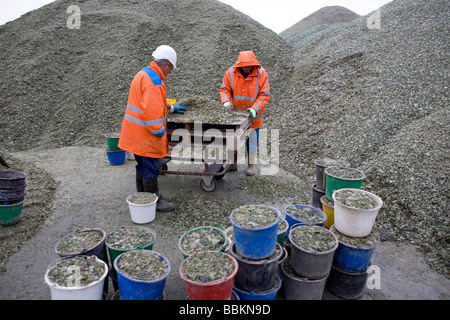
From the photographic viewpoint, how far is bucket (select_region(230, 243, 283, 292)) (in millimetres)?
2654

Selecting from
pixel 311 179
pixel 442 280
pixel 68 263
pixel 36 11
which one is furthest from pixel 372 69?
pixel 36 11

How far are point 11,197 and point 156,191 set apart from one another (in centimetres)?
191

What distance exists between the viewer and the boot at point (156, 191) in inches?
180

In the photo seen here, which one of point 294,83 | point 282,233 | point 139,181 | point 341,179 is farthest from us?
point 294,83

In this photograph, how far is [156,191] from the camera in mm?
4676

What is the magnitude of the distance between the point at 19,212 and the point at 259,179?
4.06 metres

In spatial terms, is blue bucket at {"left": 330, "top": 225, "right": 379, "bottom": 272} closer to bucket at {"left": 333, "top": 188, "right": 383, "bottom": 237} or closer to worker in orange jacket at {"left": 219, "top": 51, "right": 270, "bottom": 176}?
bucket at {"left": 333, "top": 188, "right": 383, "bottom": 237}

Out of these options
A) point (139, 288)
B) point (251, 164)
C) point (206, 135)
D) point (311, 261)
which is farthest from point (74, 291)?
point (251, 164)

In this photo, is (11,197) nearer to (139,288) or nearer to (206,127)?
(139,288)

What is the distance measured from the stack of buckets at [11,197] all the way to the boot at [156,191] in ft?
5.40

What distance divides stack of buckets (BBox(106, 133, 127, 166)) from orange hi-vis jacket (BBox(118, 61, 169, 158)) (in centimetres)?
249

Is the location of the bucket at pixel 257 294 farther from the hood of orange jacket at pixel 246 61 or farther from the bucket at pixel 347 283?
the hood of orange jacket at pixel 246 61

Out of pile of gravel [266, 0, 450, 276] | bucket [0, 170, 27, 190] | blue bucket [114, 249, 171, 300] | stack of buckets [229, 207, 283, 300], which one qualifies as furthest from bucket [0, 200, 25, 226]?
pile of gravel [266, 0, 450, 276]

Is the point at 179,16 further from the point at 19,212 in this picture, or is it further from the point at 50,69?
the point at 19,212
